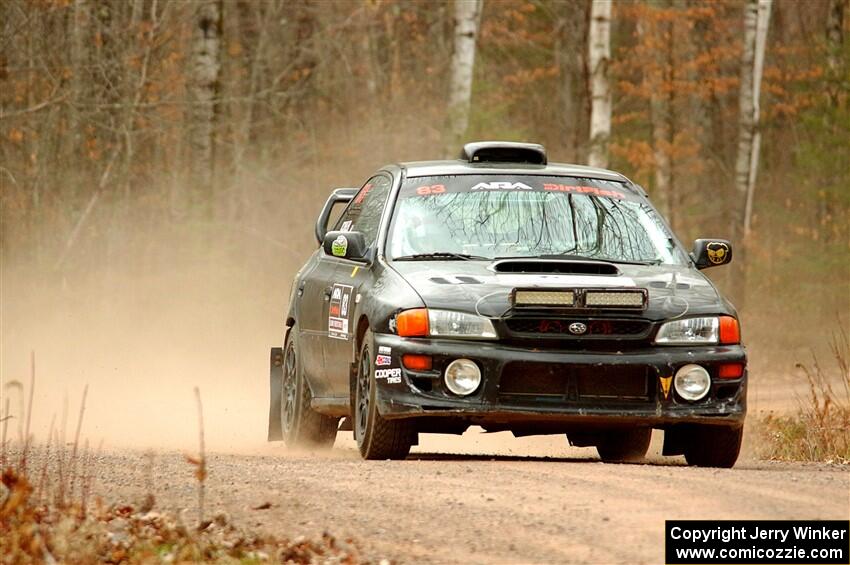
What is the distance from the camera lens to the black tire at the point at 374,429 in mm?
9391

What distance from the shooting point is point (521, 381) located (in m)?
9.12

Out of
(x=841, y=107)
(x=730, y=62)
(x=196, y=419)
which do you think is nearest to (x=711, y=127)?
(x=730, y=62)

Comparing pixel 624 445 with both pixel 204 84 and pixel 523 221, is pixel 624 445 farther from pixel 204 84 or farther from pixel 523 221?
pixel 204 84

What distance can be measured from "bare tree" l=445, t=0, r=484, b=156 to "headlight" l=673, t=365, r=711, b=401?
17.7 metres

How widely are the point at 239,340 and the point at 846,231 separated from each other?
46.1 ft

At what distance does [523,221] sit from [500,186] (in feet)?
1.24

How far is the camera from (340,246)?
10219 mm

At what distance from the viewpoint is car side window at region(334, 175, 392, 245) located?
421 inches

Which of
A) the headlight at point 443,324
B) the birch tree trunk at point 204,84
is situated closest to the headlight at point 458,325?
the headlight at point 443,324

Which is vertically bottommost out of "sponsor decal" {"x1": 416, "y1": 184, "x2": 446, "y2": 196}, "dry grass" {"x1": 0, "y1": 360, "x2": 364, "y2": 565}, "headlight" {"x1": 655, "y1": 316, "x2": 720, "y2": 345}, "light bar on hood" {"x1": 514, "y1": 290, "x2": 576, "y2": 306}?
"dry grass" {"x1": 0, "y1": 360, "x2": 364, "y2": 565}

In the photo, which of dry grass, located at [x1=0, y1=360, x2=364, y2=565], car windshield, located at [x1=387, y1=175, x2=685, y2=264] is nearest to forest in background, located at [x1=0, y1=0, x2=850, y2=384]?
car windshield, located at [x1=387, y1=175, x2=685, y2=264]

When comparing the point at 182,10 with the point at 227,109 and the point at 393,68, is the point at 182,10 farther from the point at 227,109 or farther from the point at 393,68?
the point at 393,68

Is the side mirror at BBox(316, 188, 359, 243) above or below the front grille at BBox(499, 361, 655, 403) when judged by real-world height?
above

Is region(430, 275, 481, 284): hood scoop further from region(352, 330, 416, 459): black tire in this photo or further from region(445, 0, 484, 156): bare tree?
region(445, 0, 484, 156): bare tree
